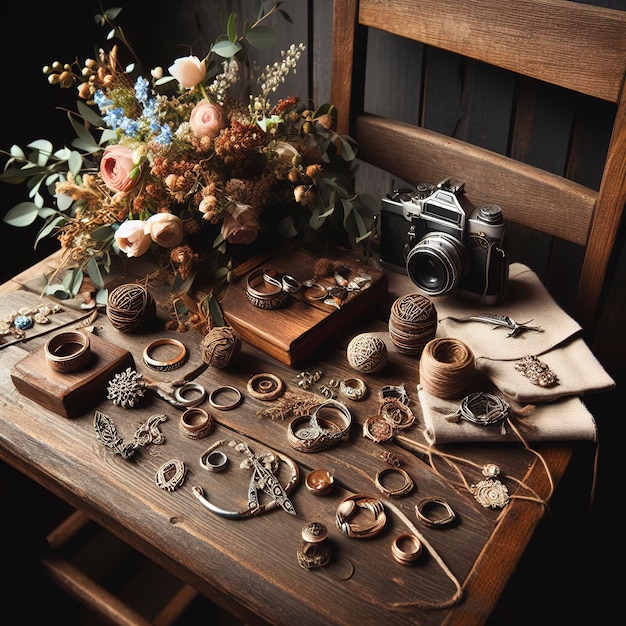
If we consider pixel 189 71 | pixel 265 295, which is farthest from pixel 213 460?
pixel 189 71

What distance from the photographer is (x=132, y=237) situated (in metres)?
1.18

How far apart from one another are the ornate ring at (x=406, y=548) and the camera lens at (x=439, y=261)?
1.48 feet

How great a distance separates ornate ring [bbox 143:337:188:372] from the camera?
3.88ft

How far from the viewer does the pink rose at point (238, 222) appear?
3.95ft

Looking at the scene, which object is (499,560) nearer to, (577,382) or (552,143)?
(577,382)

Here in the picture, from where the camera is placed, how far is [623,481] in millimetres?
1693

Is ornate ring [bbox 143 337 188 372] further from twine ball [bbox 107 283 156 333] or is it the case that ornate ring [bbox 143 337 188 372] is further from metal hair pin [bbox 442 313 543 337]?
metal hair pin [bbox 442 313 543 337]

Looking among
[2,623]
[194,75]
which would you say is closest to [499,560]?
[194,75]

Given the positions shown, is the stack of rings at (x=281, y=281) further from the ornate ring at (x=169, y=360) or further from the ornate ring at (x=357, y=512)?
the ornate ring at (x=357, y=512)

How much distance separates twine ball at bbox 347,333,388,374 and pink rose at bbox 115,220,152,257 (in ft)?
1.23

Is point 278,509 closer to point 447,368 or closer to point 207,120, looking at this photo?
point 447,368

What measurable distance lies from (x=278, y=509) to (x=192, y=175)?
54cm

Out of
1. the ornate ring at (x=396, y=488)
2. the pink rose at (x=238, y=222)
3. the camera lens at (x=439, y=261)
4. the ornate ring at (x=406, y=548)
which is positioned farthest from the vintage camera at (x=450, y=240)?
the ornate ring at (x=406, y=548)

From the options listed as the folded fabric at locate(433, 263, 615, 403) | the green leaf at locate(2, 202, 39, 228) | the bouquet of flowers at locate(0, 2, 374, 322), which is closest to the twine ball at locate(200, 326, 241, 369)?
the bouquet of flowers at locate(0, 2, 374, 322)
